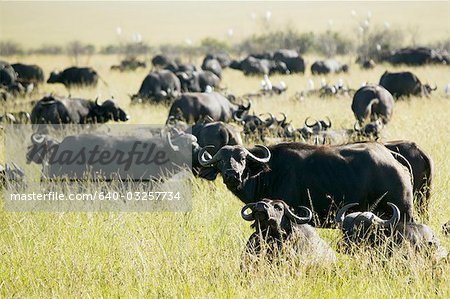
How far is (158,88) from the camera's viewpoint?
21844mm

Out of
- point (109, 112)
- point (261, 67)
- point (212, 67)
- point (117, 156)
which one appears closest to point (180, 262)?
point (117, 156)

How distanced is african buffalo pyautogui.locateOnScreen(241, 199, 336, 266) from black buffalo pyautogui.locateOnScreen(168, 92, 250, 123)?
9.72 metres

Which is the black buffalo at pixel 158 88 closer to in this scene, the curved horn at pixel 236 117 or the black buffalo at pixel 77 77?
the curved horn at pixel 236 117

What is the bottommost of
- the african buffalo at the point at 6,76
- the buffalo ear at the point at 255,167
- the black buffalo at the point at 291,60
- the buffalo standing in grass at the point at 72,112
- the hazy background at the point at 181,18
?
the hazy background at the point at 181,18

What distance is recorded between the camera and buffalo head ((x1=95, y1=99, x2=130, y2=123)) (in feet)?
55.2

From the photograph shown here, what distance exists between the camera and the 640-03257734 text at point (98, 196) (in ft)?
30.1

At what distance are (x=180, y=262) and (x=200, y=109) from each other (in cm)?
981

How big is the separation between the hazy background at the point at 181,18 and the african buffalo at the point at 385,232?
264 feet

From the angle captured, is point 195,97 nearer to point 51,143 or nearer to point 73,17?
point 51,143

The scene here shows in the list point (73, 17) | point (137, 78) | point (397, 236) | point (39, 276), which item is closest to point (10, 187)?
point (39, 276)

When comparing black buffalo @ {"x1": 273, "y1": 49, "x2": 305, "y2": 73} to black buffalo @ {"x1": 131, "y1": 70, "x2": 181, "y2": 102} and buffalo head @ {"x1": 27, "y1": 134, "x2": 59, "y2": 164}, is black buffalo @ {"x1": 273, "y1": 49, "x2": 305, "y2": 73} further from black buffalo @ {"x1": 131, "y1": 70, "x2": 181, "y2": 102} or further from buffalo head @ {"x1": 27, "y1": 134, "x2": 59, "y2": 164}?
buffalo head @ {"x1": 27, "y1": 134, "x2": 59, "y2": 164}

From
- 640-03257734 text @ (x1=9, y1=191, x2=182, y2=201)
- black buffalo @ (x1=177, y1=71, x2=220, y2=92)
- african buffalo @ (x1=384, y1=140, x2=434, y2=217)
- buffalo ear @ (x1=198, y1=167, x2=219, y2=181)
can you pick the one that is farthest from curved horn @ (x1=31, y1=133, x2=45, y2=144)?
black buffalo @ (x1=177, y1=71, x2=220, y2=92)

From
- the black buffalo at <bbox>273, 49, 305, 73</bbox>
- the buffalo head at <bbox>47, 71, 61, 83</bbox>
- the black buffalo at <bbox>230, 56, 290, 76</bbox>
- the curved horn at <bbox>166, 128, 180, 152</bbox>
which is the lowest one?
the black buffalo at <bbox>273, 49, 305, 73</bbox>

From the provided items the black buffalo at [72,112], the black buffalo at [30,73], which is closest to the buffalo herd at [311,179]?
the black buffalo at [72,112]
